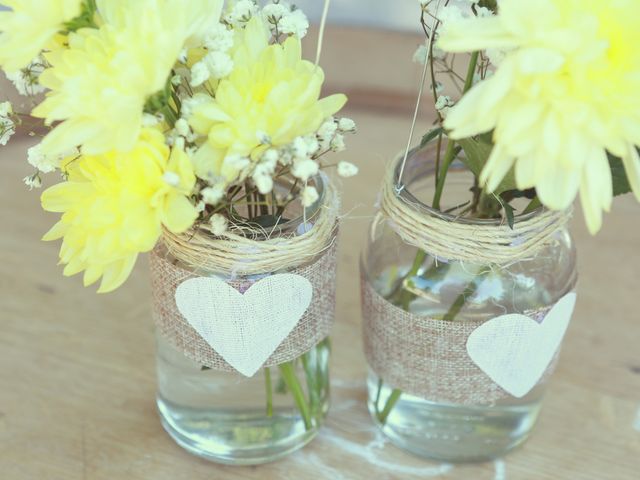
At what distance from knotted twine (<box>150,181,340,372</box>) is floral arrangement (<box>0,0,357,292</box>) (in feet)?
0.09

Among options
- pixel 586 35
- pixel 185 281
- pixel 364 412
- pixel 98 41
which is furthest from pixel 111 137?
pixel 364 412

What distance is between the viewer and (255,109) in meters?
0.52

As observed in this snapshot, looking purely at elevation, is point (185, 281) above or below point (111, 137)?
below

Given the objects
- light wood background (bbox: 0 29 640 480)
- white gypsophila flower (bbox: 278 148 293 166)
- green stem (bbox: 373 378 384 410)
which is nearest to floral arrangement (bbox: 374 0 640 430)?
white gypsophila flower (bbox: 278 148 293 166)

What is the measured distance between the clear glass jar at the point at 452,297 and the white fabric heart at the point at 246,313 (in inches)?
3.4

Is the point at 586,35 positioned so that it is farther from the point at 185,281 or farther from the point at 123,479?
the point at 123,479

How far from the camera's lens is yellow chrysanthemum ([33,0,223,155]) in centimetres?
47

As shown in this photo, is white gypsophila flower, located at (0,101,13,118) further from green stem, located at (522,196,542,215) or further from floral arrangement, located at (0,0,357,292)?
green stem, located at (522,196,542,215)

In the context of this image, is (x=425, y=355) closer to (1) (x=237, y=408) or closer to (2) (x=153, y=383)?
(1) (x=237, y=408)

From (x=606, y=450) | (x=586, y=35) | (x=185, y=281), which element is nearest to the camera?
(x=586, y=35)

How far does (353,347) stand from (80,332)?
0.88ft

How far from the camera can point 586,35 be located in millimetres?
451

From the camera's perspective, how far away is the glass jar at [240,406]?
0.69m

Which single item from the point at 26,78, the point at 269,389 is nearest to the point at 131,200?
the point at 26,78
